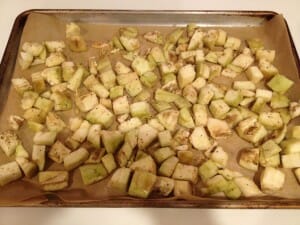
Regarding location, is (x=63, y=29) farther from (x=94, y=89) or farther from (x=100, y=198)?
(x=100, y=198)

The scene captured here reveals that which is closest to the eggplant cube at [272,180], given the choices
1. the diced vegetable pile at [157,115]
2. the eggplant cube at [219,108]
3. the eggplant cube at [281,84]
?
the diced vegetable pile at [157,115]

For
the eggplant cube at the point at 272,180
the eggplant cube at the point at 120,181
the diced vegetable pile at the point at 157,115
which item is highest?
the diced vegetable pile at the point at 157,115

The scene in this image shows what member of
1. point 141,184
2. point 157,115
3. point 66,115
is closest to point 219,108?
point 157,115

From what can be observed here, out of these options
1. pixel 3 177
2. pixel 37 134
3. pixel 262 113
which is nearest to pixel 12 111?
pixel 37 134

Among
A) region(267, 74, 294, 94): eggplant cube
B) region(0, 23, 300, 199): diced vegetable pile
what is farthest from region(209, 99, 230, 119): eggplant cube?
region(267, 74, 294, 94): eggplant cube

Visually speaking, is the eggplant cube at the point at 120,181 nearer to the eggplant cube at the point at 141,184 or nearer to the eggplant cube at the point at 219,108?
the eggplant cube at the point at 141,184

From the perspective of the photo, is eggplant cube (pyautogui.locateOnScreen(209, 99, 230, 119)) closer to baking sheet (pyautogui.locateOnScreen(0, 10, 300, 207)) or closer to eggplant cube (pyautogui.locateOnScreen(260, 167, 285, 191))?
baking sheet (pyautogui.locateOnScreen(0, 10, 300, 207))
